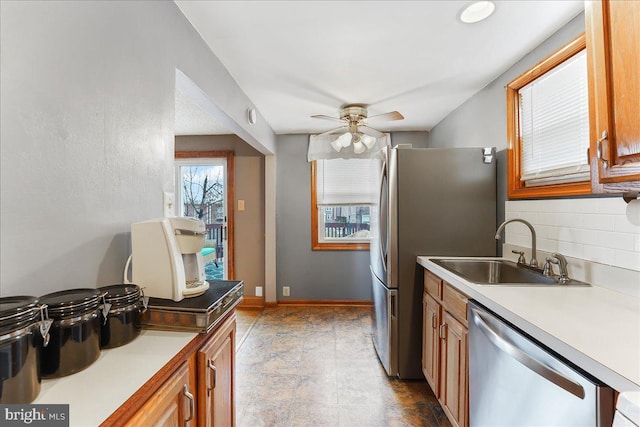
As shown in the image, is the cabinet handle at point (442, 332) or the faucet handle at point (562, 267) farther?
the cabinet handle at point (442, 332)

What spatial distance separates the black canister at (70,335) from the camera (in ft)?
2.20

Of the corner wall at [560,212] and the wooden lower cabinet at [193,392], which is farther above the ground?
the corner wall at [560,212]

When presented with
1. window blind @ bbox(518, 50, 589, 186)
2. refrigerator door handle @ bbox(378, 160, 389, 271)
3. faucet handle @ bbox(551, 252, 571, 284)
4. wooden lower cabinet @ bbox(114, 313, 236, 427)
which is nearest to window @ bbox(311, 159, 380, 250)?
refrigerator door handle @ bbox(378, 160, 389, 271)

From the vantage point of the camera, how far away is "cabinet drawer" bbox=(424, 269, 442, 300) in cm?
189

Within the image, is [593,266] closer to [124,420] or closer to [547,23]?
[547,23]

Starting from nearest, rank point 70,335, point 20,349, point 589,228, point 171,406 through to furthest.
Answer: point 20,349
point 70,335
point 171,406
point 589,228

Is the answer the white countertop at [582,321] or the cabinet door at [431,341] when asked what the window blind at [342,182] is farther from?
the white countertop at [582,321]

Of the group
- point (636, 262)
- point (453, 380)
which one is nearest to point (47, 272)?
point (453, 380)

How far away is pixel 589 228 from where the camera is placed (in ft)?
5.03

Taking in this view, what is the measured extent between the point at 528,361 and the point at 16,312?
1.40 metres

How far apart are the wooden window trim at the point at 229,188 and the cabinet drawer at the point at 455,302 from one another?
290 centimetres

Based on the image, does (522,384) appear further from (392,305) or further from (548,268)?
(392,305)

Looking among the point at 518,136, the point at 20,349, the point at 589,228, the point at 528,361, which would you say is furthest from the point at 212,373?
the point at 518,136

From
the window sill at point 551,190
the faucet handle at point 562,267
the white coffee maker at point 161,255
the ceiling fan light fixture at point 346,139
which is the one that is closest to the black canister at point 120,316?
the white coffee maker at point 161,255
